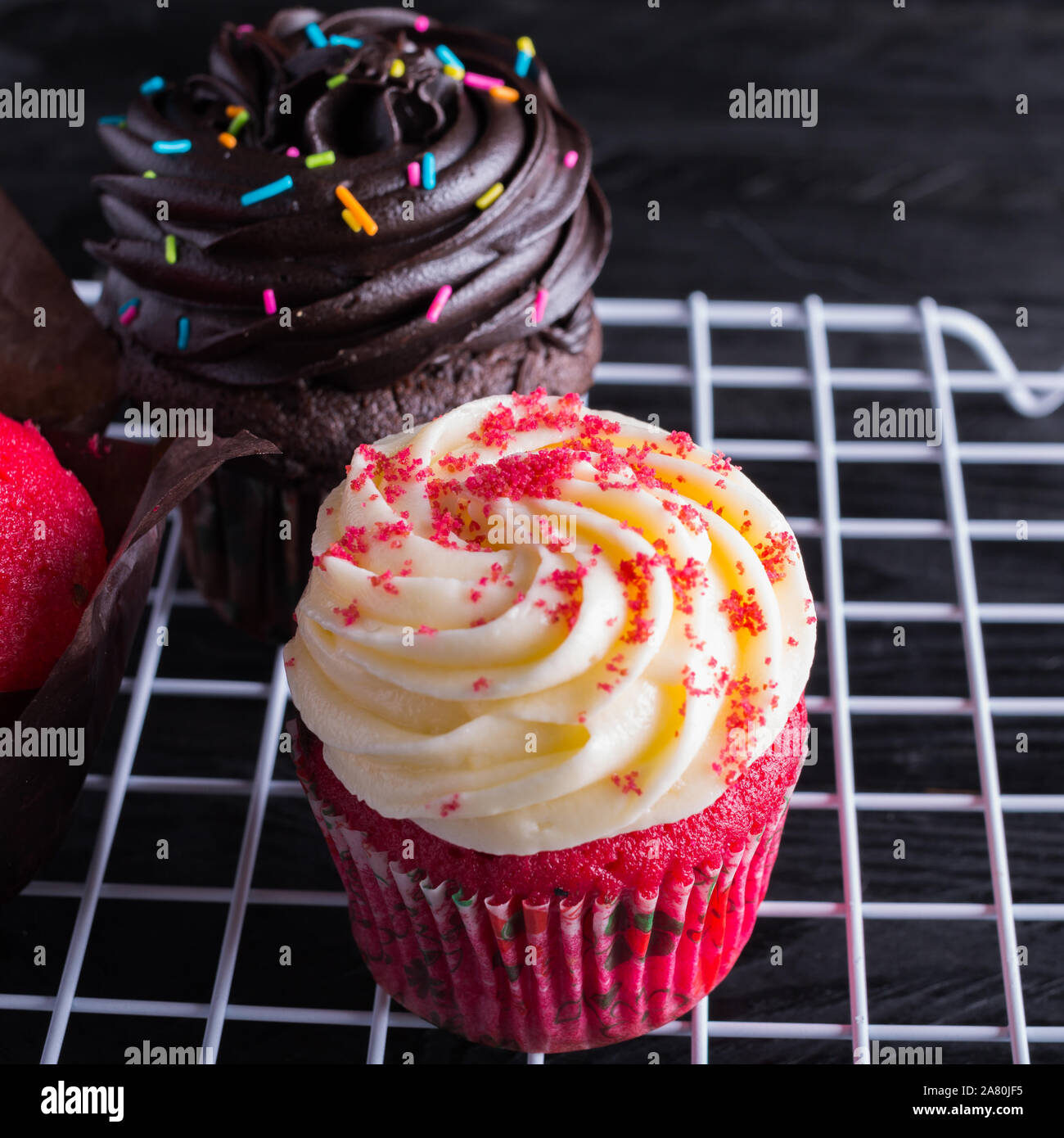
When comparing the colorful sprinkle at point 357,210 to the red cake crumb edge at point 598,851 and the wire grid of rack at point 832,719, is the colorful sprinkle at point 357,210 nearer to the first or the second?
the wire grid of rack at point 832,719

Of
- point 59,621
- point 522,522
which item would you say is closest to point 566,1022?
point 522,522

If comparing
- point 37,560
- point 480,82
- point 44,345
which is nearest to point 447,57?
point 480,82

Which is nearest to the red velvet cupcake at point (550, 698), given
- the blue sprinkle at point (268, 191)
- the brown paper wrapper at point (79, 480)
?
the brown paper wrapper at point (79, 480)

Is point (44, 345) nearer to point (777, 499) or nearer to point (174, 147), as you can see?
point (174, 147)

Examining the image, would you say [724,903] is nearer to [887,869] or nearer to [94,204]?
[887,869]

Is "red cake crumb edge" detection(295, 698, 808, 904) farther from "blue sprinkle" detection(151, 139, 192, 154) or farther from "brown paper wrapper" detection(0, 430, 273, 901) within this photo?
"blue sprinkle" detection(151, 139, 192, 154)

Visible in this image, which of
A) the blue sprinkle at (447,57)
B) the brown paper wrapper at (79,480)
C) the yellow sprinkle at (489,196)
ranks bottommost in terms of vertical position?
the brown paper wrapper at (79,480)

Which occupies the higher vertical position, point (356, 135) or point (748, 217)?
point (356, 135)

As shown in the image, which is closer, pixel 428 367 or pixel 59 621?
pixel 59 621
